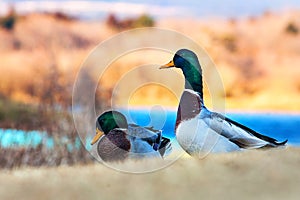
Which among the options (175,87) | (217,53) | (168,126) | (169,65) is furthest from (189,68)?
(217,53)

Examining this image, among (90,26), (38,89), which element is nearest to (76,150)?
(38,89)

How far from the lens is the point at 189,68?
4172 millimetres

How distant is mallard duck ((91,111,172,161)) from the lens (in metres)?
4.23

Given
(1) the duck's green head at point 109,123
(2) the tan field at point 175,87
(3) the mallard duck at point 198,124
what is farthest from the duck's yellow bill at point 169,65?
(1) the duck's green head at point 109,123

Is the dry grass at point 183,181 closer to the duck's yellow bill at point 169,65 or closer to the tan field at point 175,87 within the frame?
the tan field at point 175,87

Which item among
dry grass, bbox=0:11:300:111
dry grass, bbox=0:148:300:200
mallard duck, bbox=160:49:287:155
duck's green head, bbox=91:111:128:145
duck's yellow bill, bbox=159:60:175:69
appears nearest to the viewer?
dry grass, bbox=0:148:300:200

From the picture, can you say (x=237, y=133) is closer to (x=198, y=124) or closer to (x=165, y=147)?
(x=198, y=124)

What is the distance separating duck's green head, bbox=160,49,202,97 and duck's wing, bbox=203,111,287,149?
22cm

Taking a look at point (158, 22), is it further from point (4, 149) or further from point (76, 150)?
point (4, 149)

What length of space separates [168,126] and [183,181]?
19.8 inches

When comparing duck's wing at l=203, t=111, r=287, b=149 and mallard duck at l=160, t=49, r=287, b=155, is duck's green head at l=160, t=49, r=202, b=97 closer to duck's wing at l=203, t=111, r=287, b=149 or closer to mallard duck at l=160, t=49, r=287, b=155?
mallard duck at l=160, t=49, r=287, b=155

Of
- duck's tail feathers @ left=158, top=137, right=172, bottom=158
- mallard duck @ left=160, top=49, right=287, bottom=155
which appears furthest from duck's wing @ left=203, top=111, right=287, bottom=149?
duck's tail feathers @ left=158, top=137, right=172, bottom=158

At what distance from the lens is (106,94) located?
17.9 feet

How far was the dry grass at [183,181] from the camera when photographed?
3727 millimetres
